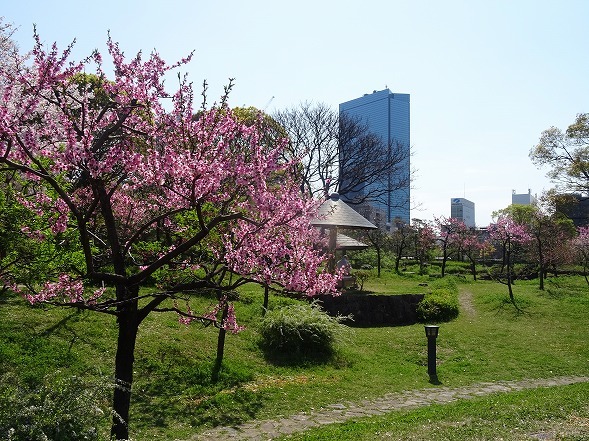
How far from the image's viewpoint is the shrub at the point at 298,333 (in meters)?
10.5

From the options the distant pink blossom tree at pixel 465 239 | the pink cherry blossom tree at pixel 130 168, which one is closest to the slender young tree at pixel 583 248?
the distant pink blossom tree at pixel 465 239

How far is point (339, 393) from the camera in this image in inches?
330

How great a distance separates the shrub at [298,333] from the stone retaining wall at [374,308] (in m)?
3.93

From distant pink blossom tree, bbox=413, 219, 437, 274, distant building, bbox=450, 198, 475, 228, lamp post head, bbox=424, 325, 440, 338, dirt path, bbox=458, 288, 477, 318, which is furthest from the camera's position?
distant building, bbox=450, 198, 475, 228

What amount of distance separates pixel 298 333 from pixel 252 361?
1.24 m

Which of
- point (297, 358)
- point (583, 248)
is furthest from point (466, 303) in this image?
point (583, 248)

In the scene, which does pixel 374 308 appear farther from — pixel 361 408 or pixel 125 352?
pixel 125 352

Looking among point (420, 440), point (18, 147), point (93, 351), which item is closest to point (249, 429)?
point (420, 440)

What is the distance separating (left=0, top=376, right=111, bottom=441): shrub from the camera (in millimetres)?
3252

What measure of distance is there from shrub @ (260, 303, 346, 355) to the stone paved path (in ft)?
8.04

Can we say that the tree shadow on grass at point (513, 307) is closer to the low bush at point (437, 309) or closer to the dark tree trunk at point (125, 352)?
the low bush at point (437, 309)

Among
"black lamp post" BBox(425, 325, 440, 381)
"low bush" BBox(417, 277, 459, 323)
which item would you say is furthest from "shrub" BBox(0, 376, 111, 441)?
"low bush" BBox(417, 277, 459, 323)

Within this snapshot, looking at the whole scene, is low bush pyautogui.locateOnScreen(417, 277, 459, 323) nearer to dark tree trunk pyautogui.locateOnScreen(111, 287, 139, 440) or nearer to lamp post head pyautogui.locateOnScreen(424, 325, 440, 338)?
lamp post head pyautogui.locateOnScreen(424, 325, 440, 338)

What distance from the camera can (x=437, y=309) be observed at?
15.2 meters
